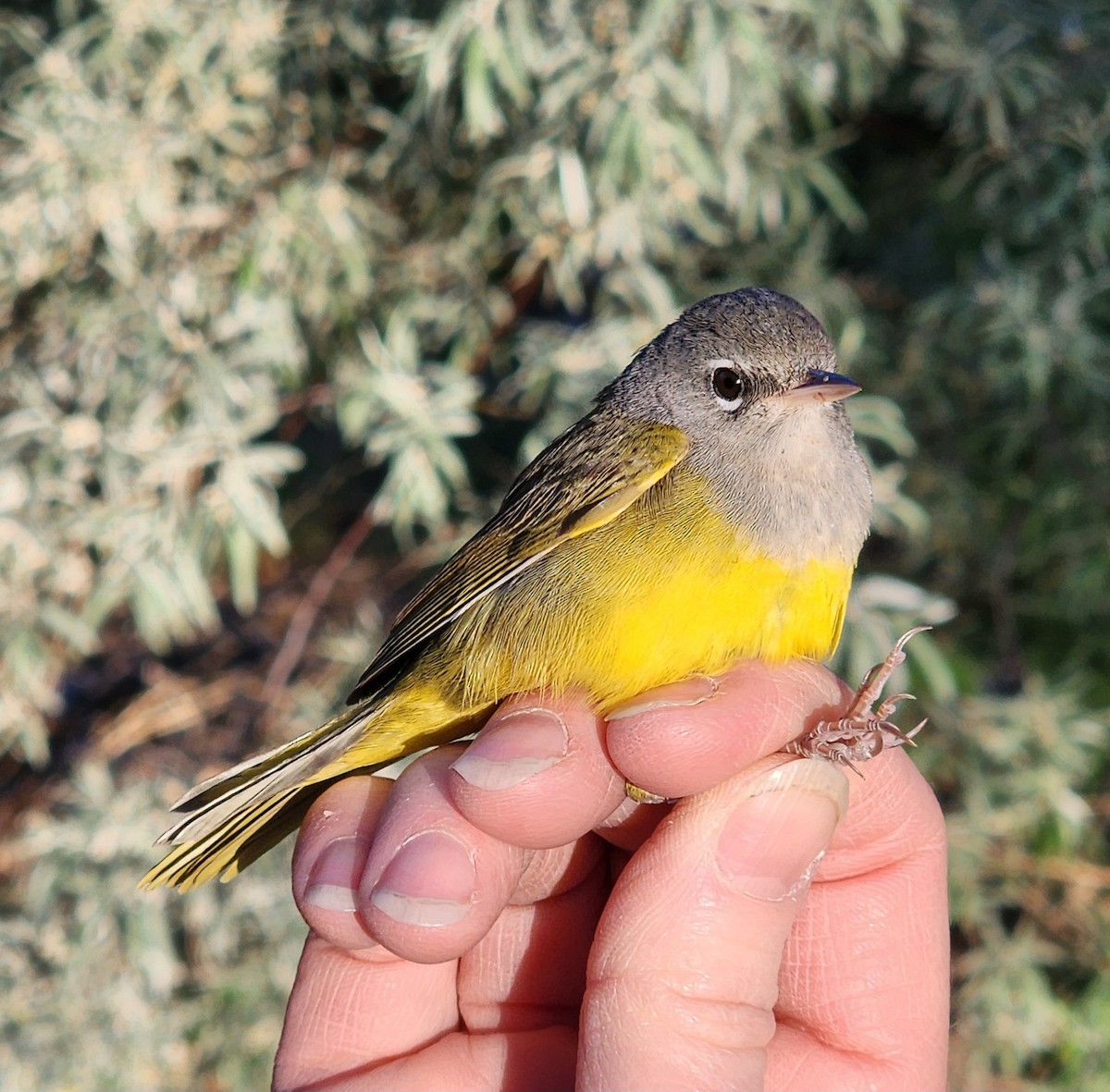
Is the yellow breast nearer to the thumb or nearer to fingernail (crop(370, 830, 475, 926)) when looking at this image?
the thumb

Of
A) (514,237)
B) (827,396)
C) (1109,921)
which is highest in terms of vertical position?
(827,396)

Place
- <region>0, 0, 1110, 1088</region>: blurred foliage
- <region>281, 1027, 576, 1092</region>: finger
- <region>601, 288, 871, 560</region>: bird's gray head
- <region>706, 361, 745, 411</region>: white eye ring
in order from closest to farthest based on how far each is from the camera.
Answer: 1. <region>281, 1027, 576, 1092</region>: finger
2. <region>601, 288, 871, 560</region>: bird's gray head
3. <region>706, 361, 745, 411</region>: white eye ring
4. <region>0, 0, 1110, 1088</region>: blurred foliage

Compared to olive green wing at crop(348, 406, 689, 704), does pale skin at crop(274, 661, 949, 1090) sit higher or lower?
lower

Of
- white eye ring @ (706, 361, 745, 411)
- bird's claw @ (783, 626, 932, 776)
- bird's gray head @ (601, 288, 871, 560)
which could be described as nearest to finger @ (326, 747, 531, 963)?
bird's claw @ (783, 626, 932, 776)

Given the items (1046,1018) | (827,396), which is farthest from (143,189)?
(1046,1018)

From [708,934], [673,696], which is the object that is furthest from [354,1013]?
[673,696]

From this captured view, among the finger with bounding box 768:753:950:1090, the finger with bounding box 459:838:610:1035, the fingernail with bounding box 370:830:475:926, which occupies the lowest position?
the finger with bounding box 768:753:950:1090

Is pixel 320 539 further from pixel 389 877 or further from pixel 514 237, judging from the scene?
pixel 389 877
